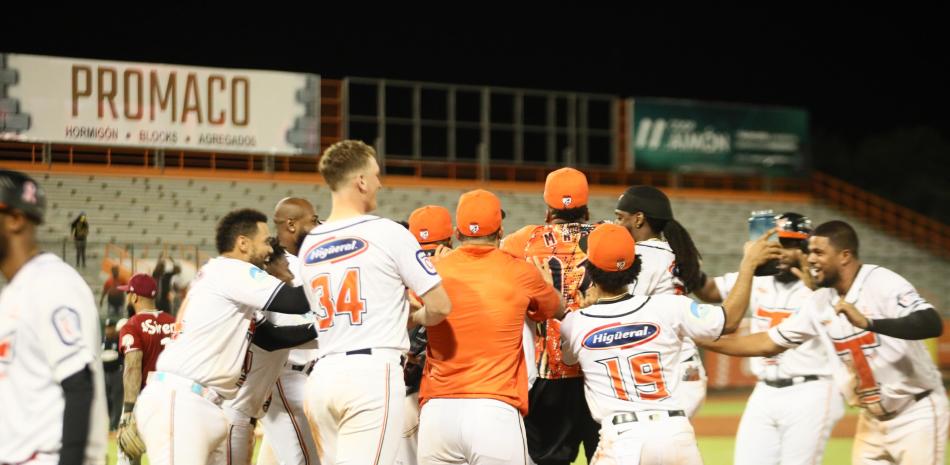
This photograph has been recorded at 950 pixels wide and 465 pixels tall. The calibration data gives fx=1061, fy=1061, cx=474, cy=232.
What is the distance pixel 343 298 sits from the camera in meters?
5.53

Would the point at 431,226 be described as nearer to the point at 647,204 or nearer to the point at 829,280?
the point at 647,204

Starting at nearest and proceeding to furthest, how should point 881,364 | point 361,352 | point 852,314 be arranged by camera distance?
point 361,352
point 852,314
point 881,364

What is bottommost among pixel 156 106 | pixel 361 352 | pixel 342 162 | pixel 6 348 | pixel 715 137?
pixel 361 352

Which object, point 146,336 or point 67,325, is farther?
point 146,336

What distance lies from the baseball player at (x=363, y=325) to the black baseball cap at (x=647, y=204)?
A: 71.8 inches

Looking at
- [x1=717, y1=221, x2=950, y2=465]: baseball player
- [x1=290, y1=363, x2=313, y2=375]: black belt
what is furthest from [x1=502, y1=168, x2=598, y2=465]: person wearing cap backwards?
[x1=290, y1=363, x2=313, y2=375]: black belt

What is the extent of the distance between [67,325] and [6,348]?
26 cm

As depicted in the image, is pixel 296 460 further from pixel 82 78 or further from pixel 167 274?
pixel 82 78

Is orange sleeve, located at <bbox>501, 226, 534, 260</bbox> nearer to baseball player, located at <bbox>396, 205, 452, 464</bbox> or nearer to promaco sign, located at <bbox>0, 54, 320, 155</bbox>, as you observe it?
baseball player, located at <bbox>396, 205, 452, 464</bbox>

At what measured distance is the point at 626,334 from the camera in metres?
5.60

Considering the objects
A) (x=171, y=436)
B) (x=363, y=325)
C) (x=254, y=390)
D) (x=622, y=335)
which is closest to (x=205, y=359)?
(x=171, y=436)

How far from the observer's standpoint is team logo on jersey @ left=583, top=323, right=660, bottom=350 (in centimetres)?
557

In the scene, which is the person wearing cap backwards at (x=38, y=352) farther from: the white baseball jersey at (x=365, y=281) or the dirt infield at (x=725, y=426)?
the dirt infield at (x=725, y=426)

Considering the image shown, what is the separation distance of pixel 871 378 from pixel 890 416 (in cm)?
28
